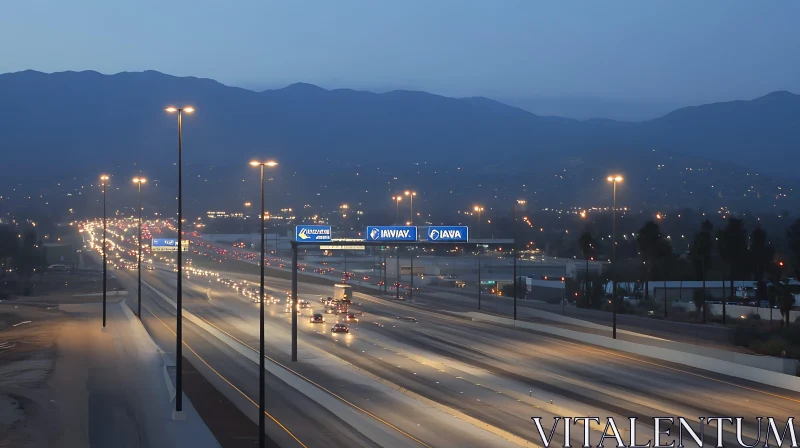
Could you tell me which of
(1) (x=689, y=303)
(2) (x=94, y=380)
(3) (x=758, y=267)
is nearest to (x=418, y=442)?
(2) (x=94, y=380)

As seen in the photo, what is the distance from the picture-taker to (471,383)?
3856 centimetres

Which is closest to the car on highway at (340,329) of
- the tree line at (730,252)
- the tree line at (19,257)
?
the tree line at (730,252)

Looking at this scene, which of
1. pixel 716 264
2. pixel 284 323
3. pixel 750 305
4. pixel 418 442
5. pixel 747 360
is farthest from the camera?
pixel 716 264

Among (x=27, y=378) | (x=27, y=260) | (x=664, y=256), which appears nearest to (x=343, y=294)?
(x=664, y=256)

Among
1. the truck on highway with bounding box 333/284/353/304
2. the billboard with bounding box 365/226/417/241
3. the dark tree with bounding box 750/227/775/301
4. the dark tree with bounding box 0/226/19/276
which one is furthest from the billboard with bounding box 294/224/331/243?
the dark tree with bounding box 0/226/19/276

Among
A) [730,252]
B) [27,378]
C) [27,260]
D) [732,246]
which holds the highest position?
[732,246]

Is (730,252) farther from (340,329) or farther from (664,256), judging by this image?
(340,329)

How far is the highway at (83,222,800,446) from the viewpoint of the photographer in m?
29.3

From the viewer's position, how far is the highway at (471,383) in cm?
2927

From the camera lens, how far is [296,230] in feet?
163

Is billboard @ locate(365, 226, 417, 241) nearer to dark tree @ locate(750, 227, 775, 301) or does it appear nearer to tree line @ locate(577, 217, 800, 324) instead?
tree line @ locate(577, 217, 800, 324)

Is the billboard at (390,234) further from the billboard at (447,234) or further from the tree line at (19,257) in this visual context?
the tree line at (19,257)

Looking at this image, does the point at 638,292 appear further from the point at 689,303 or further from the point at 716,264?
the point at 716,264

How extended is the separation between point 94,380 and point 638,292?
68.4m
